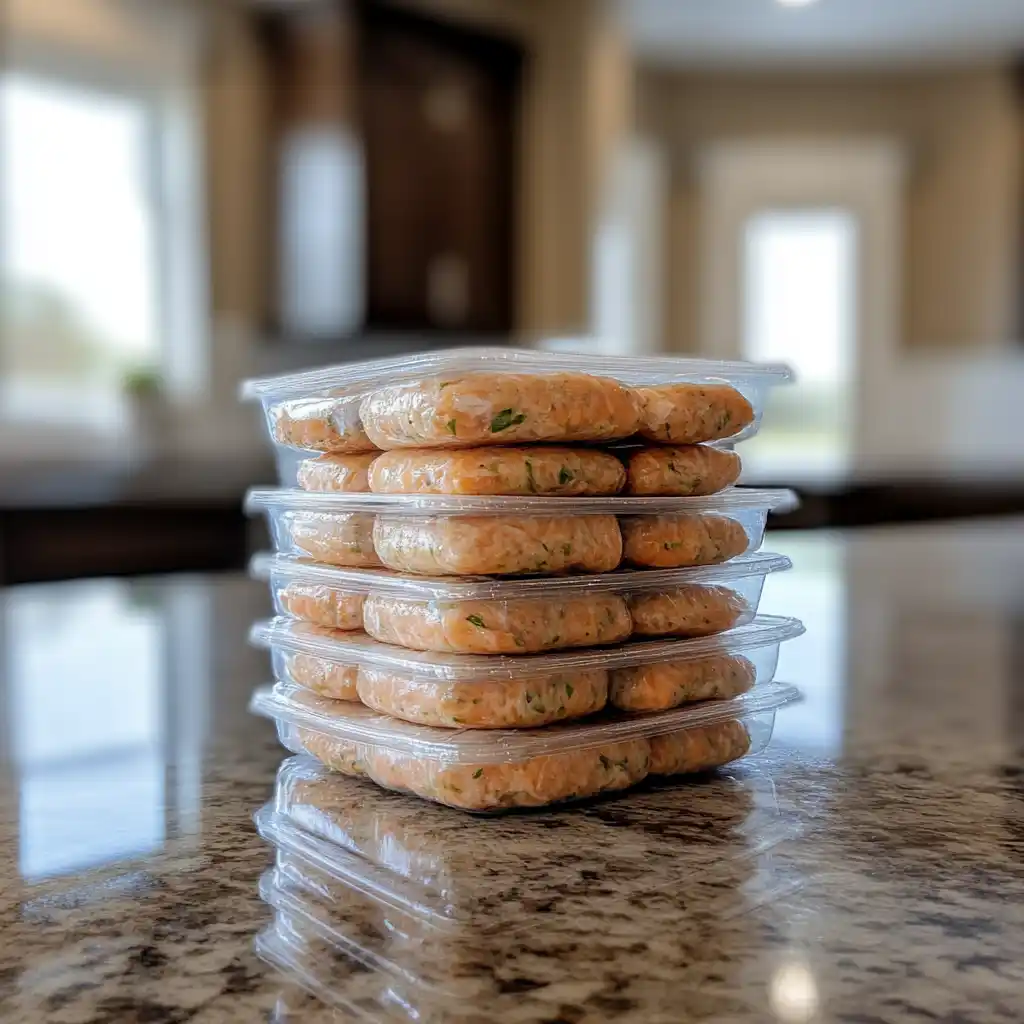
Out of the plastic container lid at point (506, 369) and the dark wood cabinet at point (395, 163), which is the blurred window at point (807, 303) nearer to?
the dark wood cabinet at point (395, 163)

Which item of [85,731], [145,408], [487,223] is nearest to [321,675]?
[85,731]

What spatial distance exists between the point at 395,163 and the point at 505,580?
3.94 metres

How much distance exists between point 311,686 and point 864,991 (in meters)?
0.35

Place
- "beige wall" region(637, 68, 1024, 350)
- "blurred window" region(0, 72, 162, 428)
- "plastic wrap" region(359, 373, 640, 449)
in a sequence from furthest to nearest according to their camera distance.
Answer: "beige wall" region(637, 68, 1024, 350) → "blurred window" region(0, 72, 162, 428) → "plastic wrap" region(359, 373, 640, 449)

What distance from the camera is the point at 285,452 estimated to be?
0.70 m

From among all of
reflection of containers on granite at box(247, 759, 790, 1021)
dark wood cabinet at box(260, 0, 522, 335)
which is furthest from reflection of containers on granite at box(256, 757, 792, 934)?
dark wood cabinet at box(260, 0, 522, 335)

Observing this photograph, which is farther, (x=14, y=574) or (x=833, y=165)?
(x=833, y=165)

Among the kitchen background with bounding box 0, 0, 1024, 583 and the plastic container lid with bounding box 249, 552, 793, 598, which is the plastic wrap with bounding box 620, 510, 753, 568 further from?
the kitchen background with bounding box 0, 0, 1024, 583

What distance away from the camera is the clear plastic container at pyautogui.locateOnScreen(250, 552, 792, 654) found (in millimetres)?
555

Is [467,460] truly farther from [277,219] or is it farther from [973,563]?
[277,219]

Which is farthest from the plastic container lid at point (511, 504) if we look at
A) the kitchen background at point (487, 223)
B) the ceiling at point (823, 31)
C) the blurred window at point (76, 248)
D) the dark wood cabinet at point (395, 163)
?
the ceiling at point (823, 31)

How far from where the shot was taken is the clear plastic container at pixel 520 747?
552mm

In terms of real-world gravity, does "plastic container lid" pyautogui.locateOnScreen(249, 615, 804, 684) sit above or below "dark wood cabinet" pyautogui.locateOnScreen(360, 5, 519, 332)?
below

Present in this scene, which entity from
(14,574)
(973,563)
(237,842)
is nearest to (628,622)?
(237,842)
